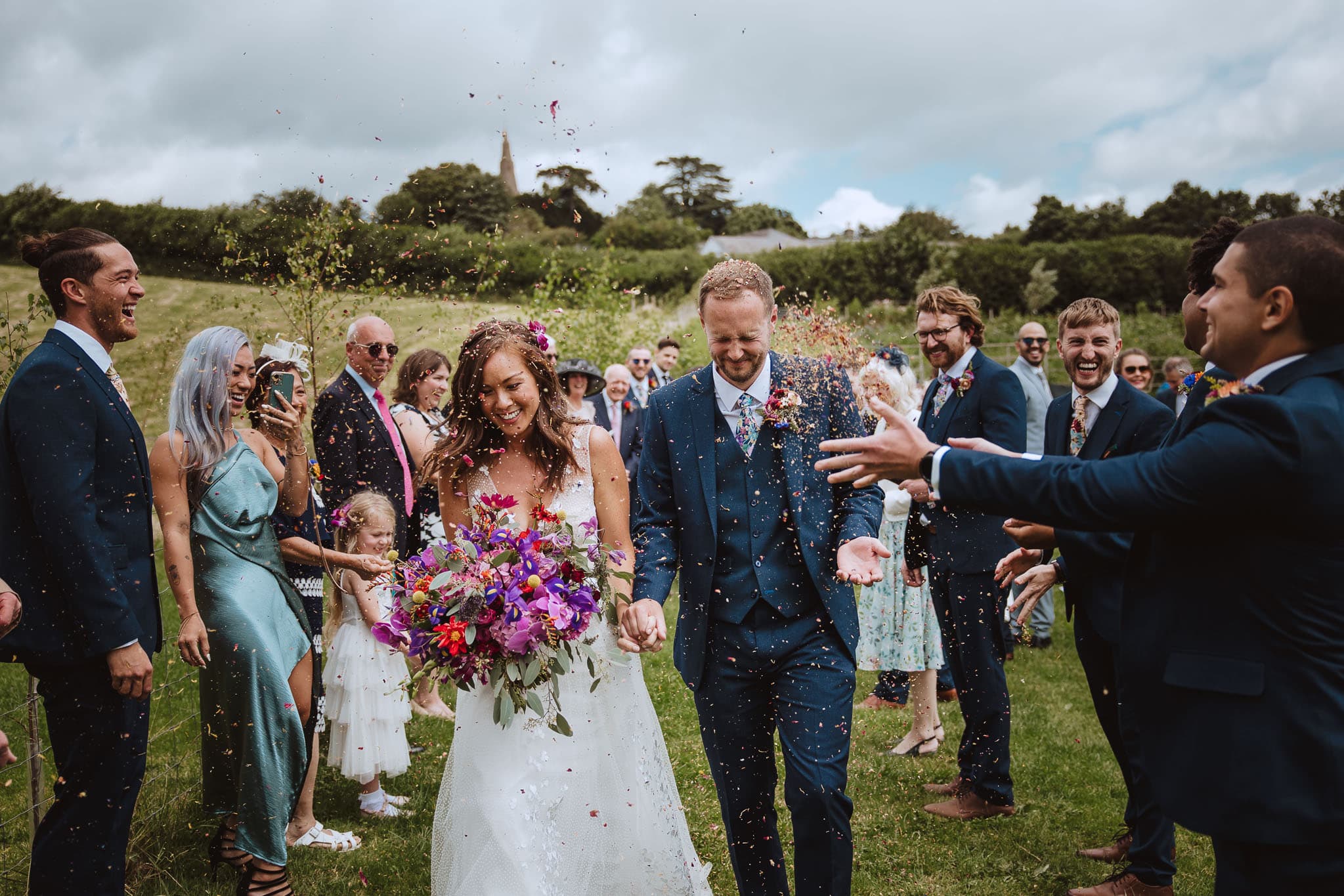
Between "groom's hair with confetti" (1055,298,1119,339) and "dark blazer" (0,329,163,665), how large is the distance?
4.24m

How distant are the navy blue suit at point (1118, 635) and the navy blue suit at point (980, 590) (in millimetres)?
606

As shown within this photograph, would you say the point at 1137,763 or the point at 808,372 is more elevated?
the point at 808,372

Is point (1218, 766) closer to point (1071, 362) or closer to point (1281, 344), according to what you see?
point (1281, 344)

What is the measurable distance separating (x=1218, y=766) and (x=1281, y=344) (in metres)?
1.08

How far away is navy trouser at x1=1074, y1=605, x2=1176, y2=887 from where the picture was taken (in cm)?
386

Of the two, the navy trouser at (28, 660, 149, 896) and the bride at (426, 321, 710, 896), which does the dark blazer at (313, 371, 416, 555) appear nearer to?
the bride at (426, 321, 710, 896)

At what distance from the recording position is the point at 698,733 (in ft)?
19.9

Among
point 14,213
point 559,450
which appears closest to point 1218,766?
point 559,450

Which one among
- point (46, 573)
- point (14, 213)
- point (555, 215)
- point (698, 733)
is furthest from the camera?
point (555, 215)

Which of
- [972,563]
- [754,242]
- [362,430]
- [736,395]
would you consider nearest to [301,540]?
[362,430]

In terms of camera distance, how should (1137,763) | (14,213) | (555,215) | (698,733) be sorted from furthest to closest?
(555,215)
(14,213)
(698,733)
(1137,763)

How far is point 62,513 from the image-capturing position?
118 inches

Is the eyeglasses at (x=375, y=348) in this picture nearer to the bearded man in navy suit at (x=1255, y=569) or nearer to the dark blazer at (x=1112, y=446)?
the dark blazer at (x=1112, y=446)

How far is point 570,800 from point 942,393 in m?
3.25
